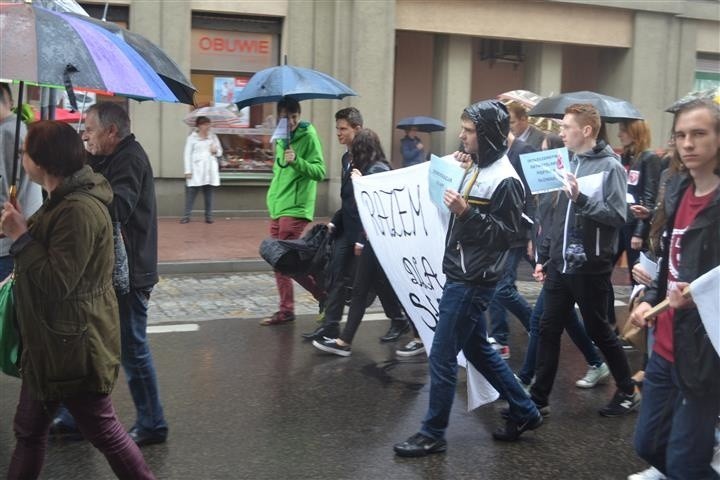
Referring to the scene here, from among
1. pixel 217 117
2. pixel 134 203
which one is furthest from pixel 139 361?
pixel 217 117

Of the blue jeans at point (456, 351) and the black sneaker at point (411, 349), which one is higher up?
the blue jeans at point (456, 351)

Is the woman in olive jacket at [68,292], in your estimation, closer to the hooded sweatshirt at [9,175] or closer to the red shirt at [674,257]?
the hooded sweatshirt at [9,175]

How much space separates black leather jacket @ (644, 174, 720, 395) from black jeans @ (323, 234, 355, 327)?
11.8 feet

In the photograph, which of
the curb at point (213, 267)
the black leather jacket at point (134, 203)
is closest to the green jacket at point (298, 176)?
the black leather jacket at point (134, 203)

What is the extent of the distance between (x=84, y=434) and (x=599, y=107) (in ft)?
16.5

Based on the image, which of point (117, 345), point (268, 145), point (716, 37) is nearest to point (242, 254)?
point (268, 145)

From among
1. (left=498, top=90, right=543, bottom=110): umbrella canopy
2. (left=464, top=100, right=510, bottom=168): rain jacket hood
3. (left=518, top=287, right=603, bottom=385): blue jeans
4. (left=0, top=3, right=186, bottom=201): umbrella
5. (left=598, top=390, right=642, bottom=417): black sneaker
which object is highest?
(left=498, top=90, right=543, bottom=110): umbrella canopy

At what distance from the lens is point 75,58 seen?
337 cm

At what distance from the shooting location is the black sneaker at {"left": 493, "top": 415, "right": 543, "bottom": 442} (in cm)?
463

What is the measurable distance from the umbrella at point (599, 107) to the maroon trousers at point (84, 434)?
4289 millimetres

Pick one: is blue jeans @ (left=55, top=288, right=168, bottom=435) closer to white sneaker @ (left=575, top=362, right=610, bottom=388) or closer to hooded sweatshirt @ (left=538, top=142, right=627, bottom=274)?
hooded sweatshirt @ (left=538, top=142, right=627, bottom=274)

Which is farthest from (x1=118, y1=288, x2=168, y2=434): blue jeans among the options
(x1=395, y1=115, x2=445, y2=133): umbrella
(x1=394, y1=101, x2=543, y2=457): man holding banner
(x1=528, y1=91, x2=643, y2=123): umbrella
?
(x1=395, y1=115, x2=445, y2=133): umbrella

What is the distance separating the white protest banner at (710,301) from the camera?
9.69 feet

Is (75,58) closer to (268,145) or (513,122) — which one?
(513,122)
